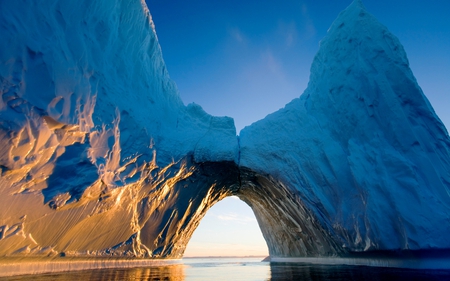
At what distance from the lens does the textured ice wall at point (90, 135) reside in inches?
277

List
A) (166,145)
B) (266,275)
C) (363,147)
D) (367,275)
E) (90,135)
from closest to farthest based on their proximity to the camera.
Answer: (367,275)
(90,135)
(266,275)
(363,147)
(166,145)

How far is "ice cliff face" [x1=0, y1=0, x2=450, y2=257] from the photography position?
7.41 metres

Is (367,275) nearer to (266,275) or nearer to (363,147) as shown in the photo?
(266,275)


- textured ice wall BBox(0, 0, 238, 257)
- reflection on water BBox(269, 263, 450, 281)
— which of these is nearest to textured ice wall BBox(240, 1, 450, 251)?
reflection on water BBox(269, 263, 450, 281)

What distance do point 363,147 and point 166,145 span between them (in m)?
7.68

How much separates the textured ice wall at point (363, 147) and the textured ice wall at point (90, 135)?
290 centimetres

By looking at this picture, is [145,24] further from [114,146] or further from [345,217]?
[345,217]

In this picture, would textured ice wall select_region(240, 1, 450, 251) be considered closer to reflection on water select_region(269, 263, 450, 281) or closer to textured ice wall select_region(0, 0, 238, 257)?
reflection on water select_region(269, 263, 450, 281)

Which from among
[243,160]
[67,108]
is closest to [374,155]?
[243,160]

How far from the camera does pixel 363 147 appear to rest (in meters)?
11.5

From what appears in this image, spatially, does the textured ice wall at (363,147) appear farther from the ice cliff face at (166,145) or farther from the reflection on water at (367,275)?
the reflection on water at (367,275)

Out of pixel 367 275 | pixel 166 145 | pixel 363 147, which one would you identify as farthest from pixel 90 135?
pixel 363 147

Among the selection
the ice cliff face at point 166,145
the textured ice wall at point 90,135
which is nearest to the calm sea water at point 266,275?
the ice cliff face at point 166,145

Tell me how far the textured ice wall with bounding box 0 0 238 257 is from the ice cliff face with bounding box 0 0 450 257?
42mm
